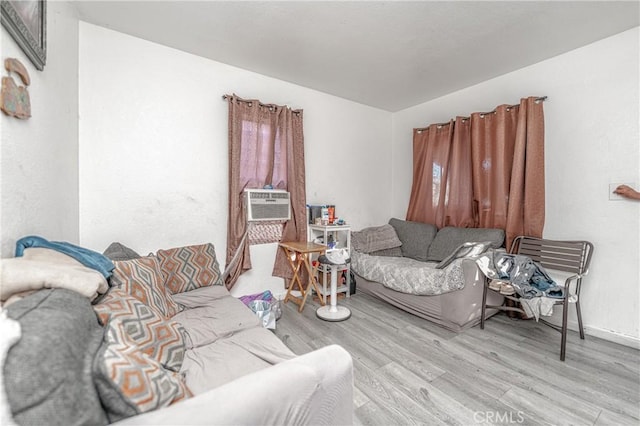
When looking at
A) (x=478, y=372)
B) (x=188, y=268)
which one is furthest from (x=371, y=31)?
(x=478, y=372)

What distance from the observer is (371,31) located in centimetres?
213

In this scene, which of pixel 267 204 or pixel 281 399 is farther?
pixel 267 204

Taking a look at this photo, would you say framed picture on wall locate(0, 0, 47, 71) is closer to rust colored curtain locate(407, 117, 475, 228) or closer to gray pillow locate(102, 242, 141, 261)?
gray pillow locate(102, 242, 141, 261)

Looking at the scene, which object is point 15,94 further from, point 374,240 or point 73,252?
point 374,240

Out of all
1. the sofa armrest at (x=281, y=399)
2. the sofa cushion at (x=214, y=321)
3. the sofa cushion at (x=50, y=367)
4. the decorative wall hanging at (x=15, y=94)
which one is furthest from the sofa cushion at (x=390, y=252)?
the decorative wall hanging at (x=15, y=94)

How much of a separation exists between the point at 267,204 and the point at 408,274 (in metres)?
1.59

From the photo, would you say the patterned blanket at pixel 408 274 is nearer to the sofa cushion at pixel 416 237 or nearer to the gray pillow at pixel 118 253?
the sofa cushion at pixel 416 237

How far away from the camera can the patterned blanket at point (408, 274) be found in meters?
2.32

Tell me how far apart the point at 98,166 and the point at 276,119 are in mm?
1629

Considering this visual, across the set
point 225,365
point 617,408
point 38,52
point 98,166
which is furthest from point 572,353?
point 98,166

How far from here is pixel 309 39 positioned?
7.34 ft

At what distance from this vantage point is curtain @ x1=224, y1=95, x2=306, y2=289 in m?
2.62

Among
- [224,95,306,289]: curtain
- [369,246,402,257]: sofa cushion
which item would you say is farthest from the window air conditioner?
[369,246,402,257]: sofa cushion

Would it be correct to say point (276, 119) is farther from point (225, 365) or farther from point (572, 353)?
point (572, 353)
